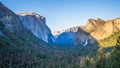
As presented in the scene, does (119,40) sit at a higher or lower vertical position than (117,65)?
higher

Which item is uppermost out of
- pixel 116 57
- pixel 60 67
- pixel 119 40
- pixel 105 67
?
pixel 119 40

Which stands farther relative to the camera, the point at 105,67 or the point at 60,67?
the point at 60,67

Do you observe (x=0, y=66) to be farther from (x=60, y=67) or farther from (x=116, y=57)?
(x=116, y=57)

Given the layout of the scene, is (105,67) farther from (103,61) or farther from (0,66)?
(0,66)

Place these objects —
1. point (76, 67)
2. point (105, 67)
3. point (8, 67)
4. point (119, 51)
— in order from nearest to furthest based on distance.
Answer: point (119, 51), point (105, 67), point (76, 67), point (8, 67)

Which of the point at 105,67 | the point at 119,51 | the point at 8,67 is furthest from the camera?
the point at 8,67

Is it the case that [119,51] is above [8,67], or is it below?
above

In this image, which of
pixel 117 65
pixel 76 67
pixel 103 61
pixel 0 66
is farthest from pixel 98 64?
pixel 0 66

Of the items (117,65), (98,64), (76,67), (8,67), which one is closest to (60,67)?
(76,67)

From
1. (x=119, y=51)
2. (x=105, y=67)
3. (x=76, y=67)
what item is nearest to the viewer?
(x=119, y=51)
